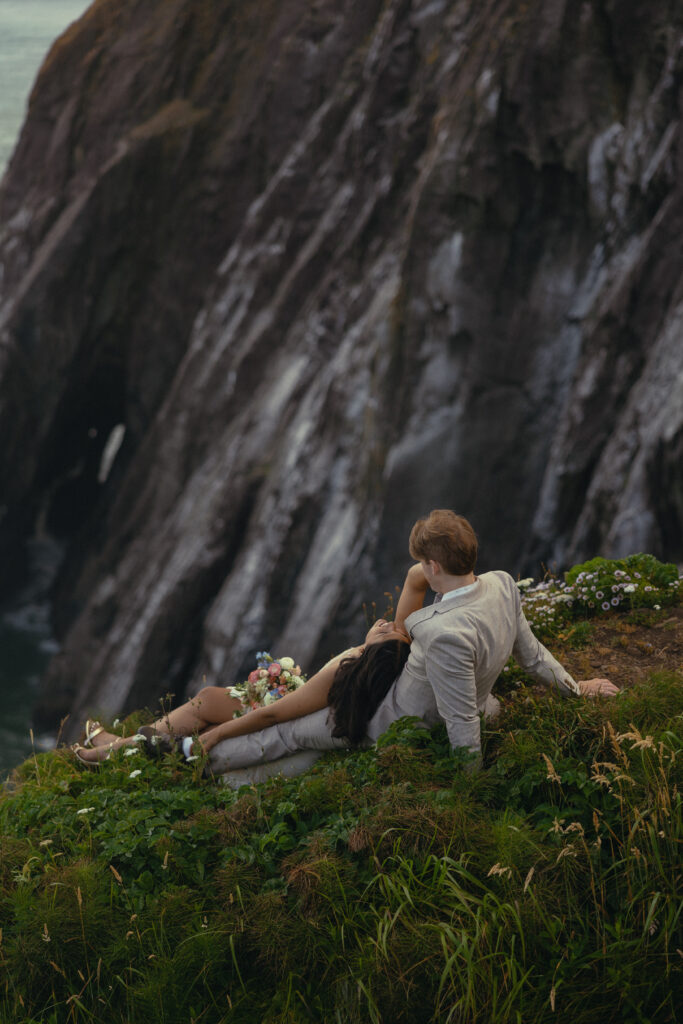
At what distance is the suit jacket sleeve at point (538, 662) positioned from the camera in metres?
4.11

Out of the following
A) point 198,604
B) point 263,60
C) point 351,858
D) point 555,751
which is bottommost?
point 198,604

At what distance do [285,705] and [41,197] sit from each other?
2269cm

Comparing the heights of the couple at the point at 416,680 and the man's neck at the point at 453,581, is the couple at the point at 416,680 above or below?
below

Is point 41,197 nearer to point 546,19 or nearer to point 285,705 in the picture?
point 546,19

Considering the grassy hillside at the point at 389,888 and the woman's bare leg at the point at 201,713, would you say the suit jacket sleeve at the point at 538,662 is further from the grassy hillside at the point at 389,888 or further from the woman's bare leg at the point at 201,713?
the woman's bare leg at the point at 201,713

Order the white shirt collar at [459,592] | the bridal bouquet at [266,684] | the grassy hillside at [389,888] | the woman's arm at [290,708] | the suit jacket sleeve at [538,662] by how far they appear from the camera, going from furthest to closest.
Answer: the bridal bouquet at [266,684] → the woman's arm at [290,708] → the suit jacket sleeve at [538,662] → the white shirt collar at [459,592] → the grassy hillside at [389,888]

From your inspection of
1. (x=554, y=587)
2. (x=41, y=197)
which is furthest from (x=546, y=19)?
(x=41, y=197)

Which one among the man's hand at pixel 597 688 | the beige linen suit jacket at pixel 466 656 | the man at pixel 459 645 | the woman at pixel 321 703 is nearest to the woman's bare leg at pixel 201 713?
the woman at pixel 321 703

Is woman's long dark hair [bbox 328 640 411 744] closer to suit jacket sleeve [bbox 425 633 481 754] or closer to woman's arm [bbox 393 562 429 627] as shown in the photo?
woman's arm [bbox 393 562 429 627]

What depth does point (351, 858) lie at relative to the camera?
3.61m

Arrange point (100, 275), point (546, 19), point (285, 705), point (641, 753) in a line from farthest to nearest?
point (100, 275) → point (546, 19) → point (285, 705) → point (641, 753)

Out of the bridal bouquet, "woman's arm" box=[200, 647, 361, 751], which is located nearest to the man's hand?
"woman's arm" box=[200, 647, 361, 751]

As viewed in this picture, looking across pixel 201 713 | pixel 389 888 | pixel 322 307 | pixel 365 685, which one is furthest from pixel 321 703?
pixel 322 307

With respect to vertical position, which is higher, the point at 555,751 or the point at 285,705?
the point at 555,751
